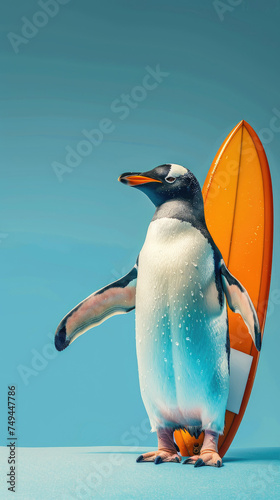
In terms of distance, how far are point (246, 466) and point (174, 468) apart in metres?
0.22

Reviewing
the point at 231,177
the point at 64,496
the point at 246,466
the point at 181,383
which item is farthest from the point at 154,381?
the point at 231,177

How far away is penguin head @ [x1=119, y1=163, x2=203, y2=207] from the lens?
172 cm

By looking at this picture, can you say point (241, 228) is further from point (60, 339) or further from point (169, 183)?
point (60, 339)

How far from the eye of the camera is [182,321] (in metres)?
1.56

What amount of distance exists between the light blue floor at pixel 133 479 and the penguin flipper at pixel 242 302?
0.36 m

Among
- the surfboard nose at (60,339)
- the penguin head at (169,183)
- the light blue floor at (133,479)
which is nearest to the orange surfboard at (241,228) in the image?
the light blue floor at (133,479)

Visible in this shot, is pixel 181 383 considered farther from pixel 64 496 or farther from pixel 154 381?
pixel 64 496

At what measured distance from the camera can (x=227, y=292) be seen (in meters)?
1.69

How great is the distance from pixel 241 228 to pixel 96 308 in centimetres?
62

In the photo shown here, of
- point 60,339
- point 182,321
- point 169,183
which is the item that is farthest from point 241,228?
point 60,339

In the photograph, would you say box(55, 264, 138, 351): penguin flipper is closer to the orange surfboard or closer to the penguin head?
the penguin head

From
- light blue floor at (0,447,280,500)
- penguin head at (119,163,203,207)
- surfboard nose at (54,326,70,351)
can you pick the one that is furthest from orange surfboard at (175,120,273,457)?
surfboard nose at (54,326,70,351)

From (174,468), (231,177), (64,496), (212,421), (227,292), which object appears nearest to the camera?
(64,496)

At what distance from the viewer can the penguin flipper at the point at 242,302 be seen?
63.0 inches
